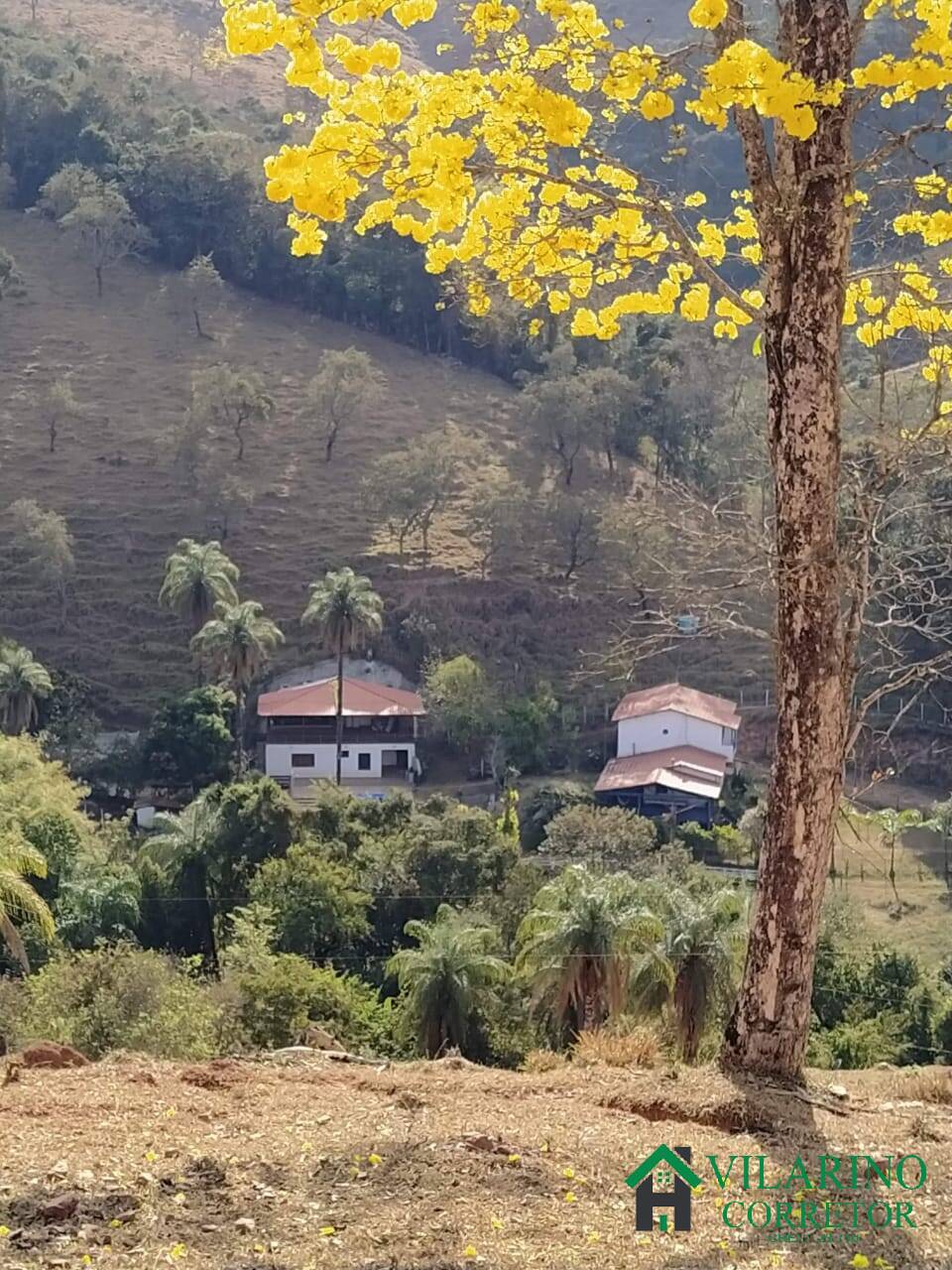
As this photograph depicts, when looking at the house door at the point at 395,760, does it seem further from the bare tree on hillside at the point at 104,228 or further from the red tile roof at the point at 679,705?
the bare tree on hillside at the point at 104,228

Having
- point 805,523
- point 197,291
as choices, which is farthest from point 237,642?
point 805,523

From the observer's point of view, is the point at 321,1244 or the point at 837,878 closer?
the point at 321,1244

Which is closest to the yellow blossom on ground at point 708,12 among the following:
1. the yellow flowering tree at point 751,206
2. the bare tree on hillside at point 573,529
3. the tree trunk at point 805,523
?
the yellow flowering tree at point 751,206

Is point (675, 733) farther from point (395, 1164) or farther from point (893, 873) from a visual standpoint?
point (395, 1164)

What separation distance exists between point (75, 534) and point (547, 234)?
170 feet

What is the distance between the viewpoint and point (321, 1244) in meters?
3.93

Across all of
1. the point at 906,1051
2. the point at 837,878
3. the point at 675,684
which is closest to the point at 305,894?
the point at 906,1051

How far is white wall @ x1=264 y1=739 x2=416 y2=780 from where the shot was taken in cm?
4524

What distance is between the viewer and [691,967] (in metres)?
21.4

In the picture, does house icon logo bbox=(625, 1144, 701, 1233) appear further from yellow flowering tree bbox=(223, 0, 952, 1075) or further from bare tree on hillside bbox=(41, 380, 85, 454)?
bare tree on hillside bbox=(41, 380, 85, 454)

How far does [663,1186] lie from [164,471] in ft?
187

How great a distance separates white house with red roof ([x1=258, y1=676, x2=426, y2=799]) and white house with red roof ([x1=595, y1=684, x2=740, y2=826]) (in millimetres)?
6808

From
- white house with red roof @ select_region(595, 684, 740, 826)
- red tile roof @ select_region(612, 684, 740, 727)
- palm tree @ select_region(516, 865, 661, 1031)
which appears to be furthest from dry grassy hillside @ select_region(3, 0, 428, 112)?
palm tree @ select_region(516, 865, 661, 1031)

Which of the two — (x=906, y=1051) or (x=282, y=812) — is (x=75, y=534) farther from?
(x=906, y=1051)
